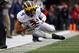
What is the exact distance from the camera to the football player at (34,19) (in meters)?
14.7

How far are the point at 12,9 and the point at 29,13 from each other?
6535 millimetres

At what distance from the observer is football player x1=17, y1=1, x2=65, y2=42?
48.3 ft

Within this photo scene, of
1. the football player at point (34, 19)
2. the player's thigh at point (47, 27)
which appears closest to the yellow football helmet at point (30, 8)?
the football player at point (34, 19)

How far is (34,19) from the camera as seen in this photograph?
14.8 m

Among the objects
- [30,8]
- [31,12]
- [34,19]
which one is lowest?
[34,19]

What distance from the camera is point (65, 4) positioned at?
29797 millimetres

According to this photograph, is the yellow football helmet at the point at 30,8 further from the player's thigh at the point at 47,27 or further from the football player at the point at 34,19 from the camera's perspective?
the player's thigh at the point at 47,27

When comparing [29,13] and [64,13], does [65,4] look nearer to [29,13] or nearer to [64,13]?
[64,13]

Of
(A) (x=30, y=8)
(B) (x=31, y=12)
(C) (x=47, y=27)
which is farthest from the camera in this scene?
(C) (x=47, y=27)

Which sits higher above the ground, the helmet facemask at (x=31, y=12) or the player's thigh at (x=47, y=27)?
the helmet facemask at (x=31, y=12)

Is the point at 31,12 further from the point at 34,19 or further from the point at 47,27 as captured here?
the point at 47,27

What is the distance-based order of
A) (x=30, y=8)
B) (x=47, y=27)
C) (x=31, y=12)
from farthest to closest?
(x=47, y=27) < (x=31, y=12) < (x=30, y=8)

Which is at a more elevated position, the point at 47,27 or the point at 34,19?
the point at 34,19

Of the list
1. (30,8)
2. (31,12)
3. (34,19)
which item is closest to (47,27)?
(34,19)
